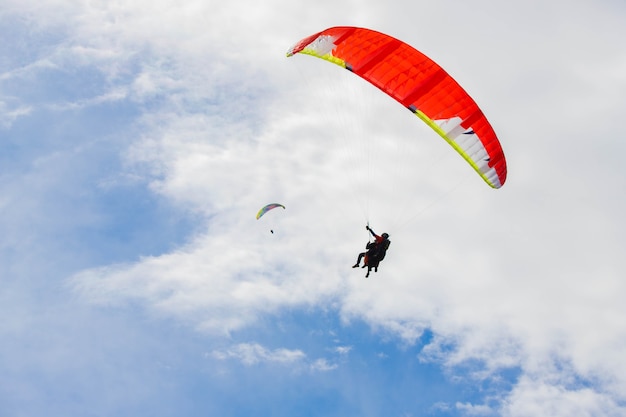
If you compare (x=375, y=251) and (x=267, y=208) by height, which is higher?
(x=267, y=208)

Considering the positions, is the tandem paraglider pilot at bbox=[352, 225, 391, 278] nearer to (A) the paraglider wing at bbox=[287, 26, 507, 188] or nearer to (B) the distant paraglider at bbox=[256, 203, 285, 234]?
(A) the paraglider wing at bbox=[287, 26, 507, 188]

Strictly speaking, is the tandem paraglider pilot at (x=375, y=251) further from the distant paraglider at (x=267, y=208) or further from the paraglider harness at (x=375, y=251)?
the distant paraglider at (x=267, y=208)

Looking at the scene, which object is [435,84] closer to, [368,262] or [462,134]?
[462,134]

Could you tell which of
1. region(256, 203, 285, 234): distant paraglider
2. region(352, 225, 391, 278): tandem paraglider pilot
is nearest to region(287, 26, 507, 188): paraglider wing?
region(352, 225, 391, 278): tandem paraglider pilot

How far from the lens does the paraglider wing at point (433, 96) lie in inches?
1266

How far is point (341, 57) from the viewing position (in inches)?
1318

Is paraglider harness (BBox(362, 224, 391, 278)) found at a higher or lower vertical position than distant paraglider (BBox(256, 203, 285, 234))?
lower

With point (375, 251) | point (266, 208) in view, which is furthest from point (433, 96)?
point (266, 208)

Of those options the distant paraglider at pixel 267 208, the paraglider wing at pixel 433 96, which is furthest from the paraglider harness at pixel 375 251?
the distant paraglider at pixel 267 208

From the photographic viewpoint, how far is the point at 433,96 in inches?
1272

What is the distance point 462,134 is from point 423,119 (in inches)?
58.6

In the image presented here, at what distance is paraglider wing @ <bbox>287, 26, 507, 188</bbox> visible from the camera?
3216 cm

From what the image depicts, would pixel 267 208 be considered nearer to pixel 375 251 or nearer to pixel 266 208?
pixel 266 208

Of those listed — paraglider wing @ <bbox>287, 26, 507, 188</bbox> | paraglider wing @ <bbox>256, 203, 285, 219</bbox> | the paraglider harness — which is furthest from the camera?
paraglider wing @ <bbox>256, 203, 285, 219</bbox>
